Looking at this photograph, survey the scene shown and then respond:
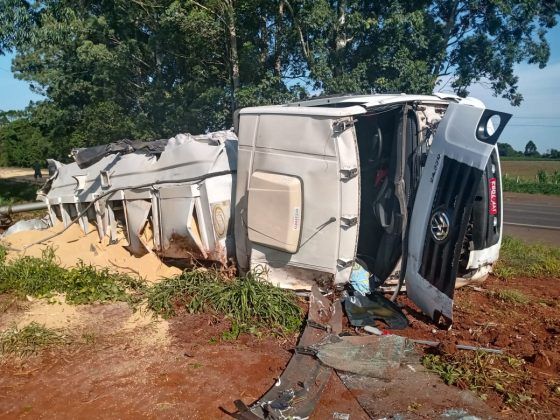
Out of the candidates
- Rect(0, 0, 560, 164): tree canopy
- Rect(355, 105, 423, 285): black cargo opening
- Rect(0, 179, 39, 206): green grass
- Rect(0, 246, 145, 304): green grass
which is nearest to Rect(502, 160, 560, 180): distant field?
Rect(0, 0, 560, 164): tree canopy

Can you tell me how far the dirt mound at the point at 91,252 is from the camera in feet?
Result: 19.3

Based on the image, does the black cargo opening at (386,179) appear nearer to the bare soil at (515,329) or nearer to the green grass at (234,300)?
the bare soil at (515,329)

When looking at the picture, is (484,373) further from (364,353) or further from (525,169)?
(525,169)

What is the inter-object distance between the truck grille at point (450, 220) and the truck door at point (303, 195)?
0.68 metres

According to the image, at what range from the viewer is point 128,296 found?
5168 millimetres

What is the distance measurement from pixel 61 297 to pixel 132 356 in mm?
1665

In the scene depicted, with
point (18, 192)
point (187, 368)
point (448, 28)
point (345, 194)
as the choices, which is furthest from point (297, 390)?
point (448, 28)

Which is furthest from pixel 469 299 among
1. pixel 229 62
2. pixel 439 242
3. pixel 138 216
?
pixel 229 62

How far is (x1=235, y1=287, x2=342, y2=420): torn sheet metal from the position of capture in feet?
10.0

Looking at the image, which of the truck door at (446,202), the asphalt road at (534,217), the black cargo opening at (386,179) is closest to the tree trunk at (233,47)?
the asphalt road at (534,217)

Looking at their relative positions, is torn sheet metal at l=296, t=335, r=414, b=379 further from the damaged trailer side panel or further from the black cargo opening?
the damaged trailer side panel

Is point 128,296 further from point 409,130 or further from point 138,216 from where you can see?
point 409,130

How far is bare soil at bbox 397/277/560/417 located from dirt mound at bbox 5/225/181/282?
2849 mm

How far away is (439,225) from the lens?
4.27 metres
